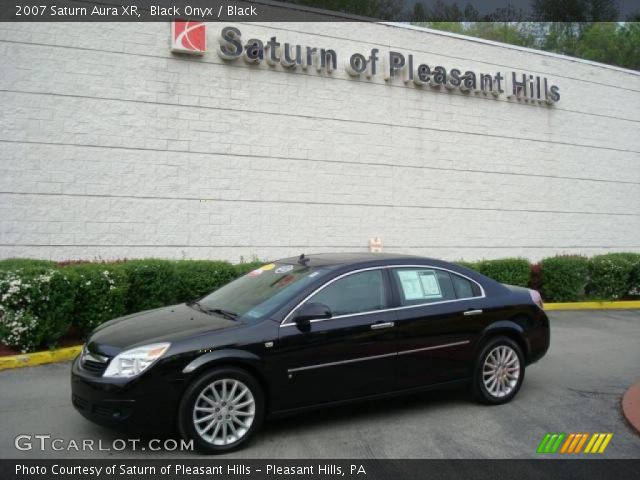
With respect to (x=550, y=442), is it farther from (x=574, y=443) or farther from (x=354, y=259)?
(x=354, y=259)

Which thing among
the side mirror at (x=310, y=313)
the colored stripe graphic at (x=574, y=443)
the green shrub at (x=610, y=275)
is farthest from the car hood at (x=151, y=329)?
the green shrub at (x=610, y=275)

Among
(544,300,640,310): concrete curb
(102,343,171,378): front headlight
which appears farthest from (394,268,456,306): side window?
(544,300,640,310): concrete curb

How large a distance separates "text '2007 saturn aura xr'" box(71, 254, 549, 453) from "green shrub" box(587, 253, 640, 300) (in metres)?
8.14

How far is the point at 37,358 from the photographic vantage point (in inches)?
306

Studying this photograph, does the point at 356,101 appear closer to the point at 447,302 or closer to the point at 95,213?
the point at 95,213

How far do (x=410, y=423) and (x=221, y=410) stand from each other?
1.84 meters

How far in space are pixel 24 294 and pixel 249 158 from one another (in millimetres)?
5549

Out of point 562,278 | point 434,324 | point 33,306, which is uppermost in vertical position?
point 434,324

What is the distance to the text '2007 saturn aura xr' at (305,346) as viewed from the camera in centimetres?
469

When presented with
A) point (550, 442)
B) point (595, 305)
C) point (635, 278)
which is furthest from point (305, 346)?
point (635, 278)

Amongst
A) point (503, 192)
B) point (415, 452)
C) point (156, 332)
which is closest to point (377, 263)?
point (415, 452)

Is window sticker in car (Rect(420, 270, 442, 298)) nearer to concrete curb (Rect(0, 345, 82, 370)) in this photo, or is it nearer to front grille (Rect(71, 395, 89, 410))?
front grille (Rect(71, 395, 89, 410))

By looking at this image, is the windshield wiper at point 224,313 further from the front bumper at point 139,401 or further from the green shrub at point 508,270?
the green shrub at point 508,270

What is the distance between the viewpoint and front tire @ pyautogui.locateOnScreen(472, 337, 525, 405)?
612 centimetres
